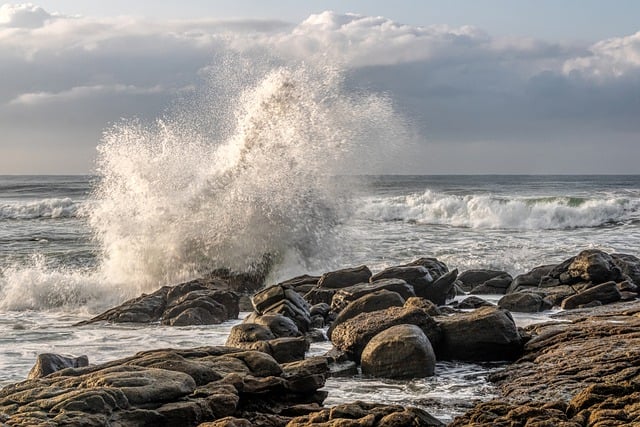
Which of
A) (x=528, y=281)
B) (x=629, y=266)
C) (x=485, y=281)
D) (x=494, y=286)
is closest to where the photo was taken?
(x=629, y=266)

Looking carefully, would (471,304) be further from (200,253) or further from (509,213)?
(509,213)

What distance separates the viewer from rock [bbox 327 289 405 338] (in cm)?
1121

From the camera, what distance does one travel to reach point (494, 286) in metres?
15.9

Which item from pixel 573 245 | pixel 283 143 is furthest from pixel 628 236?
pixel 283 143

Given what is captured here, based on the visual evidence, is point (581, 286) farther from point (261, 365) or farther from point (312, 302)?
point (261, 365)

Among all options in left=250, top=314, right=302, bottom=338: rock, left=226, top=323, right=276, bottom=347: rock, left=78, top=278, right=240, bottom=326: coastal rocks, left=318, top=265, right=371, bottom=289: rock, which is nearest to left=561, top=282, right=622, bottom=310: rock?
left=318, top=265, right=371, bottom=289: rock

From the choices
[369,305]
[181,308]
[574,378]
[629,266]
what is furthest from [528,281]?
[574,378]

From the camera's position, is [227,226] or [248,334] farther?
[227,226]

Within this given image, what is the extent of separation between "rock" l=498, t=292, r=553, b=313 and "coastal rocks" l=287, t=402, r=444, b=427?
7.13 m

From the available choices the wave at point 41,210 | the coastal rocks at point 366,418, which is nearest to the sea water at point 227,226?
the coastal rocks at point 366,418

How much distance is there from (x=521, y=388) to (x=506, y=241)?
18332mm

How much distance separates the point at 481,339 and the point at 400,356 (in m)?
1.21

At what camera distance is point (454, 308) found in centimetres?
1341

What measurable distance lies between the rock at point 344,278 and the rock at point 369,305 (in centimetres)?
320
